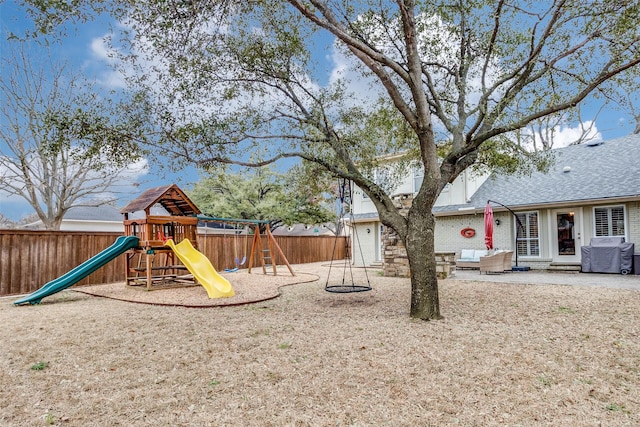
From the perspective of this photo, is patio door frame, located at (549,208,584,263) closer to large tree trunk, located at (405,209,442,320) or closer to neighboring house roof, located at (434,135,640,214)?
neighboring house roof, located at (434,135,640,214)

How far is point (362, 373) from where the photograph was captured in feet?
11.7

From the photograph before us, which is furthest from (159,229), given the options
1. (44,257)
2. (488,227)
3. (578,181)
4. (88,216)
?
(578,181)

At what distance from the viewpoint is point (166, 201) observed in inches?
429

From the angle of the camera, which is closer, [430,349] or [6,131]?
[430,349]

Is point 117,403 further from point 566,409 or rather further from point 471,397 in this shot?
point 566,409

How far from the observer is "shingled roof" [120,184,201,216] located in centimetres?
977

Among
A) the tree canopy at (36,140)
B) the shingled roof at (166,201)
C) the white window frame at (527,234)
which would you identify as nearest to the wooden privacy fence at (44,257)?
the shingled roof at (166,201)

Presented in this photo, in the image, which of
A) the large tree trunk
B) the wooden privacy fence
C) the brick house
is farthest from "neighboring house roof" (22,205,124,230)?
the large tree trunk

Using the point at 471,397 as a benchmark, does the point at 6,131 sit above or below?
above

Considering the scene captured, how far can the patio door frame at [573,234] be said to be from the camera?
12688 millimetres

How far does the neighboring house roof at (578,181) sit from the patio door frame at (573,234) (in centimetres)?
67

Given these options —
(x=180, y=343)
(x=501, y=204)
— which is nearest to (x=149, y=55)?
(x=180, y=343)

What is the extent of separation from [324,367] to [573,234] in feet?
41.5

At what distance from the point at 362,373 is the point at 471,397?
973mm
